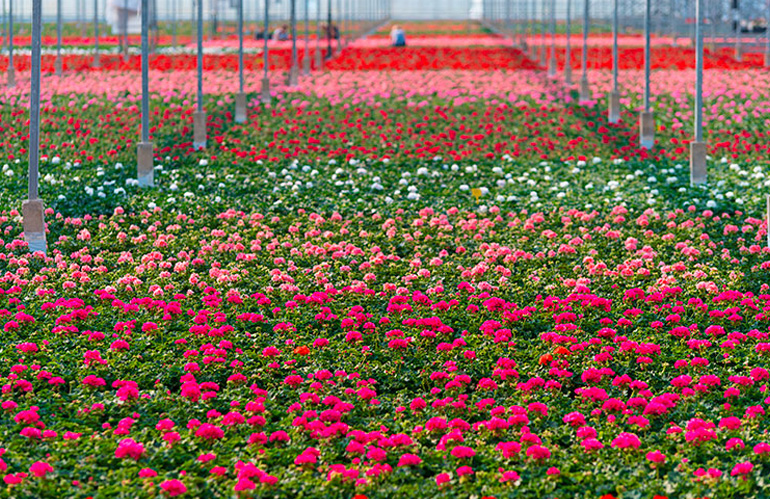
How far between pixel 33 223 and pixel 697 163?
28.5ft

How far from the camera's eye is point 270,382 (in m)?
7.50

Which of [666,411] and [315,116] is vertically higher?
[315,116]

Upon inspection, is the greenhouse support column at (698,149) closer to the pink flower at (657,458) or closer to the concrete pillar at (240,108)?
the concrete pillar at (240,108)

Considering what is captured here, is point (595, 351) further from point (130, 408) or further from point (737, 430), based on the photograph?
point (130, 408)

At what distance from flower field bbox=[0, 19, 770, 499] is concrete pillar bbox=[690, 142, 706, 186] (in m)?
0.70

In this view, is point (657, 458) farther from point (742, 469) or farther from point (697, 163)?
point (697, 163)

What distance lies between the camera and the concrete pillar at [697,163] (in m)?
14.7

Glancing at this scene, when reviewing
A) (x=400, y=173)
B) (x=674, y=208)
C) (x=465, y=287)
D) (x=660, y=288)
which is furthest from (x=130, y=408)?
(x=400, y=173)

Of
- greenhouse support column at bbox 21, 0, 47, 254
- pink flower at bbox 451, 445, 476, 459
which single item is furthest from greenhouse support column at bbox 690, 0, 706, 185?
pink flower at bbox 451, 445, 476, 459

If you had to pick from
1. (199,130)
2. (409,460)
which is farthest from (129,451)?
(199,130)

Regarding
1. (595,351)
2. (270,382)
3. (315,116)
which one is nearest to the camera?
(270,382)

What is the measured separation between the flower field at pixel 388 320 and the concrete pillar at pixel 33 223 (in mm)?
352

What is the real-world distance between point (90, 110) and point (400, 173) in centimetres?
876

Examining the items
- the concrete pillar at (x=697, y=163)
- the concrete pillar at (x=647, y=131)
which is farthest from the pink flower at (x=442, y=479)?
the concrete pillar at (x=647, y=131)
